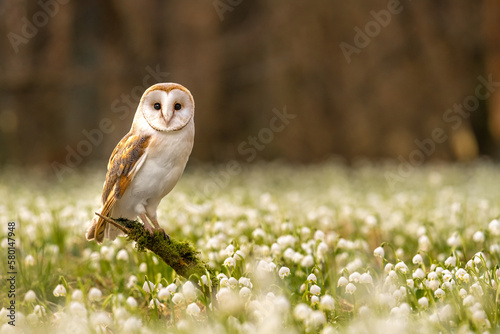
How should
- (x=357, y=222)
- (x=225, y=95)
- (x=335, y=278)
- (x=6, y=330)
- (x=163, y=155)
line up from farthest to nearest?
1. (x=225, y=95)
2. (x=357, y=222)
3. (x=335, y=278)
4. (x=163, y=155)
5. (x=6, y=330)

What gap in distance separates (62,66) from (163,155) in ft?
41.1

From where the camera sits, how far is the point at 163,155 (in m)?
3.33

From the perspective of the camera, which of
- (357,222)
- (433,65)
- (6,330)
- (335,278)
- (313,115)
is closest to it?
(6,330)

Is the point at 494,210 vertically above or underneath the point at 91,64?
underneath

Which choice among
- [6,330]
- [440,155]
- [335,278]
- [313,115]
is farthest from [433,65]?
[6,330]

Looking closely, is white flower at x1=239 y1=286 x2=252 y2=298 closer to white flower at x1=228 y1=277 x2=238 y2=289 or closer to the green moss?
white flower at x1=228 y1=277 x2=238 y2=289

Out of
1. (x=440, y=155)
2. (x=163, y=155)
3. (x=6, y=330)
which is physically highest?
(x=163, y=155)

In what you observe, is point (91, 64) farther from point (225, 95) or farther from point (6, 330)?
point (6, 330)

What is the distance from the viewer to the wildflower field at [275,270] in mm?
3068

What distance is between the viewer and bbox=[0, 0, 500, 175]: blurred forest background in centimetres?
1420

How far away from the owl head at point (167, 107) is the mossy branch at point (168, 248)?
63cm

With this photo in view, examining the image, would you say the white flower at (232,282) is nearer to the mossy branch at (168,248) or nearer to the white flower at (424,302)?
the mossy branch at (168,248)

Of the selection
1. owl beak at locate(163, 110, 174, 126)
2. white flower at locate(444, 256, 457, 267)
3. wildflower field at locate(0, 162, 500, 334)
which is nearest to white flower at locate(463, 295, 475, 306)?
wildflower field at locate(0, 162, 500, 334)

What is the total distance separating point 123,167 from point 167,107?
489 mm
